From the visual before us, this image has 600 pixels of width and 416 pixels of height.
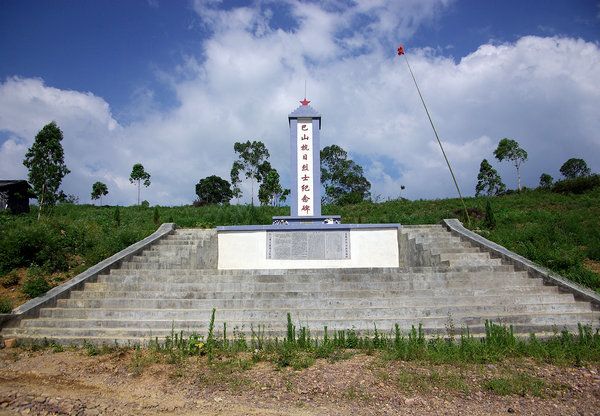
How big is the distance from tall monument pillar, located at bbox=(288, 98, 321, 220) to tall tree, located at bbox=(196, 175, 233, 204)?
43.1 meters

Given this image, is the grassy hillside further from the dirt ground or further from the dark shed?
the dark shed

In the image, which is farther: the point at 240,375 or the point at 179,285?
the point at 179,285

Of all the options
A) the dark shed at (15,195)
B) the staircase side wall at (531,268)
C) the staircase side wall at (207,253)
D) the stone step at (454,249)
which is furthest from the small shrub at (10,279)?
the dark shed at (15,195)

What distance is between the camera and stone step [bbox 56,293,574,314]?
7141mm

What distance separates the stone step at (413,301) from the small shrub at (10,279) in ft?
8.44

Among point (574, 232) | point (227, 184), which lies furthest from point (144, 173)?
point (574, 232)

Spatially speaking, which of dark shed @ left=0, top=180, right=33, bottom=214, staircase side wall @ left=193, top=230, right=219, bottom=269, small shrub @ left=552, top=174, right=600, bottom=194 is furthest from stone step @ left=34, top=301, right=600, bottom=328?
dark shed @ left=0, top=180, right=33, bottom=214

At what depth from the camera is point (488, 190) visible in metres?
38.6

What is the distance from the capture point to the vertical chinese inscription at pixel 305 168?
43.0 feet

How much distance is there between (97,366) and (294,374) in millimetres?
2665

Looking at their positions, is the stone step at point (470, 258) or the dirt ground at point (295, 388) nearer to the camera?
the dirt ground at point (295, 388)

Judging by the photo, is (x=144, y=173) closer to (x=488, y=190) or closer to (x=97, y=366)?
(x=488, y=190)

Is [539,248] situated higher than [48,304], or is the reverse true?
[539,248]

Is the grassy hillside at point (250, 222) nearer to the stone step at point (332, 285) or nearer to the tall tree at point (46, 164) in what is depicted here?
the stone step at point (332, 285)
